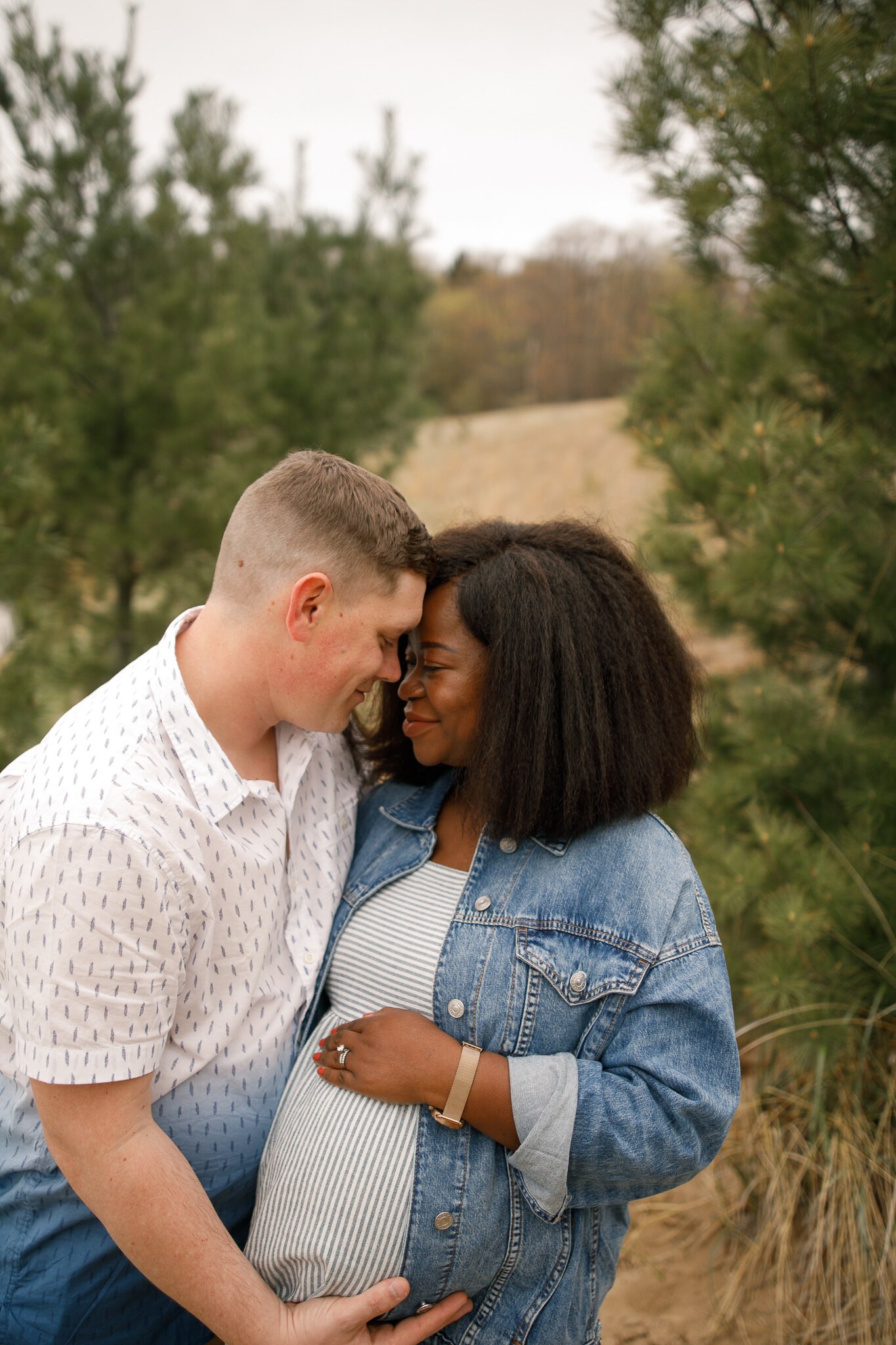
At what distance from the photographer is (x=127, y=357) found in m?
4.21

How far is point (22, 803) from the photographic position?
1280mm

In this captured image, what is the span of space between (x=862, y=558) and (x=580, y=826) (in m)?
1.53

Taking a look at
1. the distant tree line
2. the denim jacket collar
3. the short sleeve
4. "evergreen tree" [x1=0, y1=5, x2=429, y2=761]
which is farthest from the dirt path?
the short sleeve

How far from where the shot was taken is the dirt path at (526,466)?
531 inches

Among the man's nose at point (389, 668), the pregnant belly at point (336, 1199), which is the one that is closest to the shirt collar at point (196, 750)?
the man's nose at point (389, 668)

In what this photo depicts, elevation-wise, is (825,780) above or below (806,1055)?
above

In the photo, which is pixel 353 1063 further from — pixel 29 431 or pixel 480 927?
pixel 29 431

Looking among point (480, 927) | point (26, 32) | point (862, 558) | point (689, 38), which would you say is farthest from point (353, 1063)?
point (26, 32)

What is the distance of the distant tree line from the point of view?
77.2ft

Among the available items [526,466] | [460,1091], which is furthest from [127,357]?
[526,466]

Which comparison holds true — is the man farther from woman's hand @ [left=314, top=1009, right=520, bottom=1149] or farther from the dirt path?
the dirt path

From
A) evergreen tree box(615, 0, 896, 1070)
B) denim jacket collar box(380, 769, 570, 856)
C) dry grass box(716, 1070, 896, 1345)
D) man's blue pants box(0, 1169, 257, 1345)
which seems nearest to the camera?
man's blue pants box(0, 1169, 257, 1345)

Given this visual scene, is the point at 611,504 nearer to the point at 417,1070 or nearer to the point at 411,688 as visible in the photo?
the point at 411,688

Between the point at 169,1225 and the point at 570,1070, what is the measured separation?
623 mm
